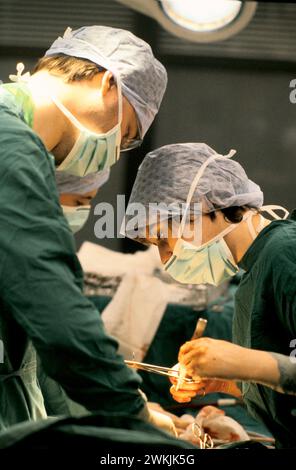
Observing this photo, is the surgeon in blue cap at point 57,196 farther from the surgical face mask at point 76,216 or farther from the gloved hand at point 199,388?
the gloved hand at point 199,388

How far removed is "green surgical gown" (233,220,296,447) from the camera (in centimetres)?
224

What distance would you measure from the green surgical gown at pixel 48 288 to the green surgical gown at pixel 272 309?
1.61ft

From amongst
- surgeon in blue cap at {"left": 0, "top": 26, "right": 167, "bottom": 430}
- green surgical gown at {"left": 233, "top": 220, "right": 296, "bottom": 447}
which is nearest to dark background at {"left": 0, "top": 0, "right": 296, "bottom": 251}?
surgeon in blue cap at {"left": 0, "top": 26, "right": 167, "bottom": 430}

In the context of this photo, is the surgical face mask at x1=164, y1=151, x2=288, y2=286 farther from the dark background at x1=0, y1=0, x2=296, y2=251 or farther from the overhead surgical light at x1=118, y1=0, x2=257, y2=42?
the overhead surgical light at x1=118, y1=0, x2=257, y2=42

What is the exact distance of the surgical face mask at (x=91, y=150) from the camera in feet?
7.36

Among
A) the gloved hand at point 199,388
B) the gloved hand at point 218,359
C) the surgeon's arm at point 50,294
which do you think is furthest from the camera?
the gloved hand at point 199,388

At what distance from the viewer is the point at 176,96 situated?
2.75 m

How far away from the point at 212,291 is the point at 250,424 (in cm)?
67

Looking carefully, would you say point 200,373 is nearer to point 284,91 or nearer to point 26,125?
point 26,125

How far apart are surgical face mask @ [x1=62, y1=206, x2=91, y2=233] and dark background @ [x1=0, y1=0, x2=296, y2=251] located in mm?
34

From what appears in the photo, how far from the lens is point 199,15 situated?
2586 mm

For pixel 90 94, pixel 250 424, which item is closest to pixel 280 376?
pixel 250 424

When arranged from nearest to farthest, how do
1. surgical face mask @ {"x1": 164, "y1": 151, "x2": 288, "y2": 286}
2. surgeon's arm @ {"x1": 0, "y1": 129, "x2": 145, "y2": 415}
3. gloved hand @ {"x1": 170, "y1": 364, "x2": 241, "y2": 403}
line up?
surgeon's arm @ {"x1": 0, "y1": 129, "x2": 145, "y2": 415} → gloved hand @ {"x1": 170, "y1": 364, "x2": 241, "y2": 403} → surgical face mask @ {"x1": 164, "y1": 151, "x2": 288, "y2": 286}

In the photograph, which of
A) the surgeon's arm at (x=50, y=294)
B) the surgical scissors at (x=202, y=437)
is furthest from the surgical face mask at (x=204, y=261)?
the surgeon's arm at (x=50, y=294)
